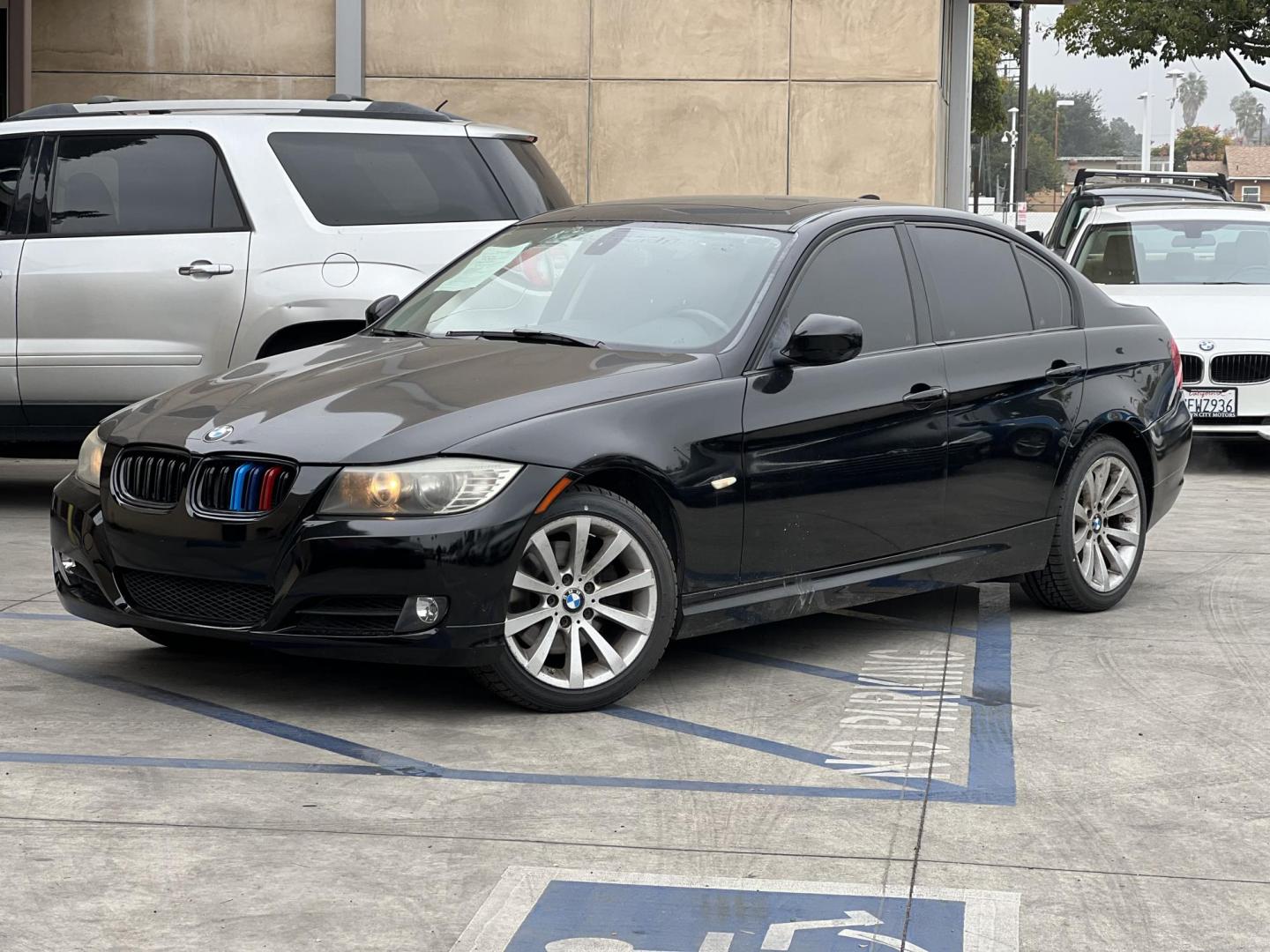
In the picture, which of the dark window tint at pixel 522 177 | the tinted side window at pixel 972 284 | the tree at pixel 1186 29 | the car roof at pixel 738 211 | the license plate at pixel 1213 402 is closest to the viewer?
the car roof at pixel 738 211

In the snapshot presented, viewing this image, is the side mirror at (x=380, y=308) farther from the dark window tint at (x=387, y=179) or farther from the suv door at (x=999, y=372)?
the dark window tint at (x=387, y=179)

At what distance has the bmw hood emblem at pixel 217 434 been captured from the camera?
224 inches

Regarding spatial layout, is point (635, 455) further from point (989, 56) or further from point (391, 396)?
point (989, 56)

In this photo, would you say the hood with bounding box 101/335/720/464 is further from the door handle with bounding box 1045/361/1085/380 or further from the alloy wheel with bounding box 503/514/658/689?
the door handle with bounding box 1045/361/1085/380

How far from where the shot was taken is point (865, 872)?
169 inches

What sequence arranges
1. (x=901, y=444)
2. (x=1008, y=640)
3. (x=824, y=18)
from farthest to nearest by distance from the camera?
(x=824, y=18)
(x=1008, y=640)
(x=901, y=444)

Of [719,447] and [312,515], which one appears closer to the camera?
[312,515]

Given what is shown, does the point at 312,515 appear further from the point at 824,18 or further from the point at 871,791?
the point at 824,18

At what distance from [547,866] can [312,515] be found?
152cm

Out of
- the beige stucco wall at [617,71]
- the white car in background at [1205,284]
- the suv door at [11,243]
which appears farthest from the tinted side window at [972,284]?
Answer: the beige stucco wall at [617,71]

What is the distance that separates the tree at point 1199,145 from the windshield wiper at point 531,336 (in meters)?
175

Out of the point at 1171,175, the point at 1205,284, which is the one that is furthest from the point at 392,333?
the point at 1171,175

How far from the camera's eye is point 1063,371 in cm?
734

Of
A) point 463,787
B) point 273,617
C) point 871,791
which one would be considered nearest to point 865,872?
point 871,791
